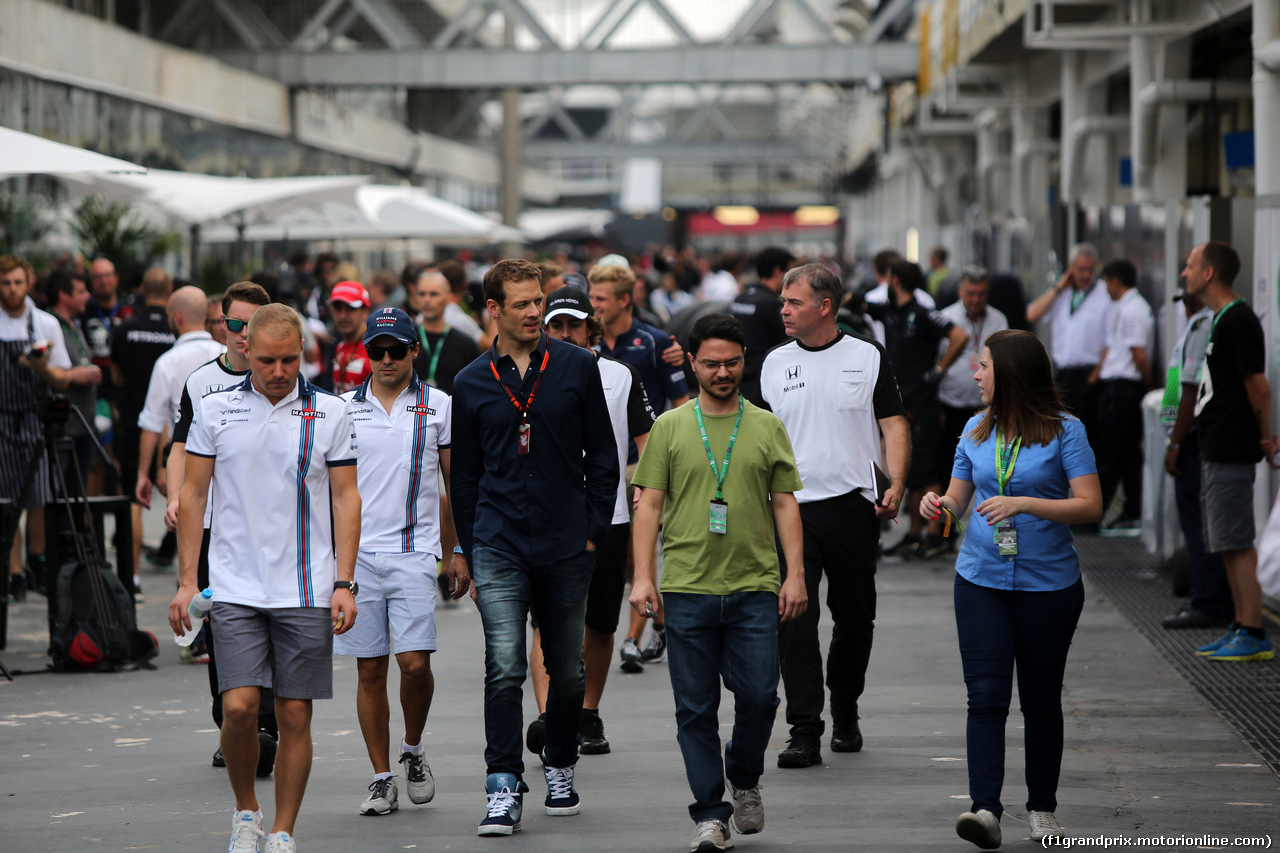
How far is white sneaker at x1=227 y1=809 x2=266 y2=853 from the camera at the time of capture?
477 centimetres

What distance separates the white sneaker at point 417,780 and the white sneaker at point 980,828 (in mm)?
1930

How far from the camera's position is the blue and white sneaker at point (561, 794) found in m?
5.48

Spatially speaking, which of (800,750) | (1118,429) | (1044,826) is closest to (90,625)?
(800,750)

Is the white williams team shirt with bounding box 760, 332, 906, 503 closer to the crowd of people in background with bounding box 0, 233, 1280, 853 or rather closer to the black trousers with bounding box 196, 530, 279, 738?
the crowd of people in background with bounding box 0, 233, 1280, 853

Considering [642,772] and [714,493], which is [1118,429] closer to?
[642,772]

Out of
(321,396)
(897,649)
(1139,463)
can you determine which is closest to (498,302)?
(321,396)

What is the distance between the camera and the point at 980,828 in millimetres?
4832

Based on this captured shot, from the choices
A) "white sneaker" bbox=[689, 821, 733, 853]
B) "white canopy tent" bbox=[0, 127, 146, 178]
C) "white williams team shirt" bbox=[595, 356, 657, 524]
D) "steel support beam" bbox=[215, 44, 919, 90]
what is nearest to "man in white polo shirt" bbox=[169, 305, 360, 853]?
"white sneaker" bbox=[689, 821, 733, 853]

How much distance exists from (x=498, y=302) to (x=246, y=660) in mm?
1529

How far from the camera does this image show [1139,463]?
40.3ft

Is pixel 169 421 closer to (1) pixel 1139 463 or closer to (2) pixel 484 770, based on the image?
(2) pixel 484 770

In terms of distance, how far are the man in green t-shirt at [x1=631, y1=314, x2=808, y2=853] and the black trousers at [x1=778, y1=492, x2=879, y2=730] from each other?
37.3 inches

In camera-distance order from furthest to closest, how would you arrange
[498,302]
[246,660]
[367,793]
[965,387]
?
[965,387] → [367,793] → [498,302] → [246,660]

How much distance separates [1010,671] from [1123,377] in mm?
7498
